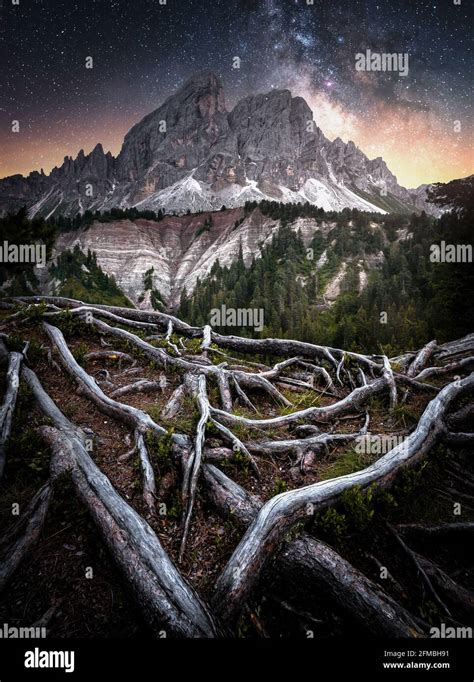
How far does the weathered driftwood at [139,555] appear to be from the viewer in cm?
303

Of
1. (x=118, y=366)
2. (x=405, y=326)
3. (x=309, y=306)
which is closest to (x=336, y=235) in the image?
(x=309, y=306)

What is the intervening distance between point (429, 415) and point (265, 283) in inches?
4152

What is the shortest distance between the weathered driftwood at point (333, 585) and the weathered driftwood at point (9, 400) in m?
3.69

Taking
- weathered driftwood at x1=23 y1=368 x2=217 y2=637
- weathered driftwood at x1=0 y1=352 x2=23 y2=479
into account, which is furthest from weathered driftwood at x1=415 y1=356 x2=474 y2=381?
weathered driftwood at x1=0 y1=352 x2=23 y2=479

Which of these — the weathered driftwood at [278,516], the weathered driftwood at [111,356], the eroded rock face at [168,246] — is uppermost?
the eroded rock face at [168,246]

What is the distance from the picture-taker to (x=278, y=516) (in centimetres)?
383

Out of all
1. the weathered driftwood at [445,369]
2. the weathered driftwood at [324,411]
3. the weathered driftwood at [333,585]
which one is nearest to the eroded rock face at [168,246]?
the weathered driftwood at [445,369]

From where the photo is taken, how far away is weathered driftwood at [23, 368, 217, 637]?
119 inches

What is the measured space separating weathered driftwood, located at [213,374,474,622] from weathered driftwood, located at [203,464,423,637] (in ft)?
0.69

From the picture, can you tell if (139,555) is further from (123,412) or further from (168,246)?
(168,246)

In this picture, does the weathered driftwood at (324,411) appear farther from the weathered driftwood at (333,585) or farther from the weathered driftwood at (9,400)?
the weathered driftwood at (9,400)

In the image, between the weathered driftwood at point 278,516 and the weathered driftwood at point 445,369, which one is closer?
the weathered driftwood at point 278,516

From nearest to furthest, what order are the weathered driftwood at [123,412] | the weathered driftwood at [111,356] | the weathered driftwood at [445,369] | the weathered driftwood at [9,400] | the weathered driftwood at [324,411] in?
1. the weathered driftwood at [123,412]
2. the weathered driftwood at [9,400]
3. the weathered driftwood at [324,411]
4. the weathered driftwood at [111,356]
5. the weathered driftwood at [445,369]

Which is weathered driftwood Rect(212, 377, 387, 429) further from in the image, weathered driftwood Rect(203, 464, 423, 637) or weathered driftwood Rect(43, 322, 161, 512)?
weathered driftwood Rect(203, 464, 423, 637)
